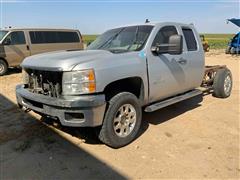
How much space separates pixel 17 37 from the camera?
12.3 metres

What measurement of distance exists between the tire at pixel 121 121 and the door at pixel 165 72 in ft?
1.72

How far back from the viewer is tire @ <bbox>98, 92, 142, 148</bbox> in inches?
153

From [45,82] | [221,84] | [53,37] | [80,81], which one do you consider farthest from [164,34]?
[53,37]

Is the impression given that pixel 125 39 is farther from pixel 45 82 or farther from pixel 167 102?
pixel 45 82

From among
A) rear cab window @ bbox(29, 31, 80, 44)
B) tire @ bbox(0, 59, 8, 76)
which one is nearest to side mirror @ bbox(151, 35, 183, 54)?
tire @ bbox(0, 59, 8, 76)

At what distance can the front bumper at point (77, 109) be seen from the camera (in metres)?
3.56

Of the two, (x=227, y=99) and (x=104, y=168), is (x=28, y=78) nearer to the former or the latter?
(x=104, y=168)

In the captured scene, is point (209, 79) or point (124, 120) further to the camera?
point (209, 79)

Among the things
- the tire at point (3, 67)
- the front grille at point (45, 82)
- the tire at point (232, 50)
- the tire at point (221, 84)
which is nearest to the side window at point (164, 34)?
the front grille at point (45, 82)

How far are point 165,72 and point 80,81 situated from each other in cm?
185

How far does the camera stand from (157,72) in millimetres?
4652

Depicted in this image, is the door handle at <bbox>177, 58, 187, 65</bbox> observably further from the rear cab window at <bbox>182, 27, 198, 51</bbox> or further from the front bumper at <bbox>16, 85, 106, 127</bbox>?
the front bumper at <bbox>16, 85, 106, 127</bbox>

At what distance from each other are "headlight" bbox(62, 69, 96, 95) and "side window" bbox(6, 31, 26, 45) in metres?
9.71

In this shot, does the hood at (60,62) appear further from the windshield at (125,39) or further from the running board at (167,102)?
the running board at (167,102)
